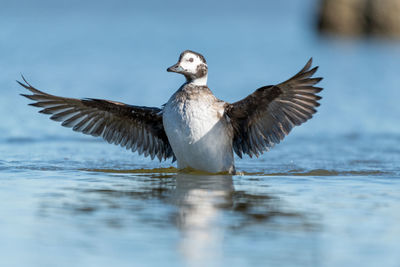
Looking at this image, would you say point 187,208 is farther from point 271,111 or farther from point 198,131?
point 271,111

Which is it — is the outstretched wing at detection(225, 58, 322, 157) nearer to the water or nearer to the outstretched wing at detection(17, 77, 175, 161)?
the water

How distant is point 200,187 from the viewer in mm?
7703

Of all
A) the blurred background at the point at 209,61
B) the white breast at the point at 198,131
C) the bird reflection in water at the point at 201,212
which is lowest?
the bird reflection in water at the point at 201,212

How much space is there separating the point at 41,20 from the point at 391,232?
39.6 metres

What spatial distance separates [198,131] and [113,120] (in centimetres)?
146

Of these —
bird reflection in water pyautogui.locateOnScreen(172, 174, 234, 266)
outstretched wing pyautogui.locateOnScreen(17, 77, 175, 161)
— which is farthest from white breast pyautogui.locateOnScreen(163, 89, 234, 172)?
outstretched wing pyautogui.locateOnScreen(17, 77, 175, 161)

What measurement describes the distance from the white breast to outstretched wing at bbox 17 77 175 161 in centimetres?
69

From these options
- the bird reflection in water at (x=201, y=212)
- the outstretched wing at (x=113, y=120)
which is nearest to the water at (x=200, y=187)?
the bird reflection in water at (x=201, y=212)

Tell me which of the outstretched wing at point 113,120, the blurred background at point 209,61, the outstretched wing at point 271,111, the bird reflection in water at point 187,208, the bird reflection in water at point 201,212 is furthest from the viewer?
the blurred background at point 209,61

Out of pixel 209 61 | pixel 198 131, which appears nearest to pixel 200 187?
pixel 198 131

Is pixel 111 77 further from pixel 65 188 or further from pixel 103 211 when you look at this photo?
pixel 103 211

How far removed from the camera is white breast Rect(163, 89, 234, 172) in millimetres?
8234

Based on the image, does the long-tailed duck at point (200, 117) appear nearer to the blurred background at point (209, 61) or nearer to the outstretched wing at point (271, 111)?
the outstretched wing at point (271, 111)

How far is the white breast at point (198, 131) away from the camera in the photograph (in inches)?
324
